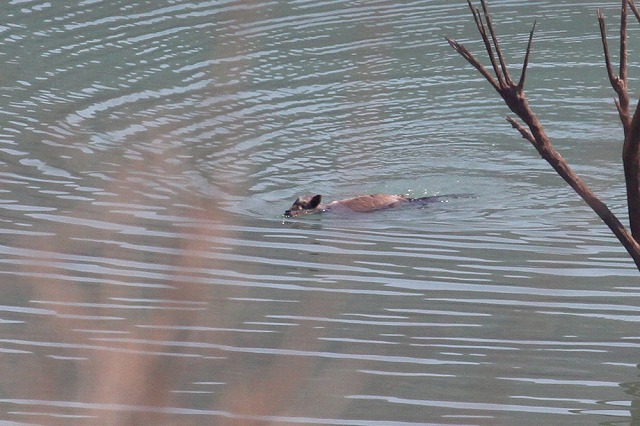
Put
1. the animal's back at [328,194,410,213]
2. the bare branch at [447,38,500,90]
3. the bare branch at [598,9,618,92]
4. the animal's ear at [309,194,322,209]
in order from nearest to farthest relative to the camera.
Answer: the bare branch at [598,9,618,92] → the bare branch at [447,38,500,90] → the animal's ear at [309,194,322,209] → the animal's back at [328,194,410,213]

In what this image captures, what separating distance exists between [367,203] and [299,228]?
0.64 metres

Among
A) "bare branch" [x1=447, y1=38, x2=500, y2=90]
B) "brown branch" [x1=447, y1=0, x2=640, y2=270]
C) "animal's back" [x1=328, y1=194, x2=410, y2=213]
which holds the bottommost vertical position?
"animal's back" [x1=328, y1=194, x2=410, y2=213]

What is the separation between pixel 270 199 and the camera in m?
8.75

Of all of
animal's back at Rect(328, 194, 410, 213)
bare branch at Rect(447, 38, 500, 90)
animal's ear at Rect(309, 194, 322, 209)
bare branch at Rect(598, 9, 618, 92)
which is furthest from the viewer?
animal's back at Rect(328, 194, 410, 213)

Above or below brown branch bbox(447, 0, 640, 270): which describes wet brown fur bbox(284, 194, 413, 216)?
below

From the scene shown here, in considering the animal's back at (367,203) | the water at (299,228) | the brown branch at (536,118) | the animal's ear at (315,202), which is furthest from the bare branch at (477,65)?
the animal's back at (367,203)

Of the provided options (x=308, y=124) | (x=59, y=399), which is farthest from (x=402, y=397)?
(x=308, y=124)

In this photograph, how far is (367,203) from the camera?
324 inches

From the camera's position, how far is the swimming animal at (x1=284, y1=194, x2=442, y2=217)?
809 centimetres

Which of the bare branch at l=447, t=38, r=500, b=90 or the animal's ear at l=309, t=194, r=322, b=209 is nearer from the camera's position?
the bare branch at l=447, t=38, r=500, b=90

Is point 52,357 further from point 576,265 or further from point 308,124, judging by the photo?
point 308,124

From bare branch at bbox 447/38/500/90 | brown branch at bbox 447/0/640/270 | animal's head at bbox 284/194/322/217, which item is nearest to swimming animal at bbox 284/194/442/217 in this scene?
animal's head at bbox 284/194/322/217

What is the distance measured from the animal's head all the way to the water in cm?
13

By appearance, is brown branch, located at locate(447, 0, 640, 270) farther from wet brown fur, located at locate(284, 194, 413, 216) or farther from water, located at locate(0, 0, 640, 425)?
wet brown fur, located at locate(284, 194, 413, 216)
